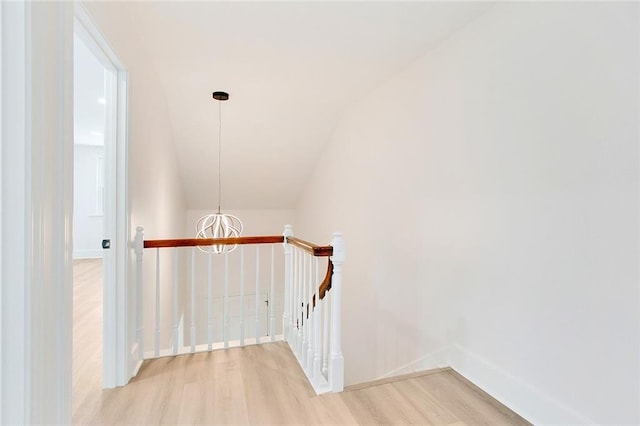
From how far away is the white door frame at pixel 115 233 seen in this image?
1.96 metres

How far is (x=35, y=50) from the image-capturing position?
569 mm

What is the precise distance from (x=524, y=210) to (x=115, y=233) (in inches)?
96.9

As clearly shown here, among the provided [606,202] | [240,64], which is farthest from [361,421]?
[240,64]

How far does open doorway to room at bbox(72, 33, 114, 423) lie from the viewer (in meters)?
2.00

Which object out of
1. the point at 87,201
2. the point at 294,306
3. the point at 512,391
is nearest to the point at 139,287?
the point at 294,306

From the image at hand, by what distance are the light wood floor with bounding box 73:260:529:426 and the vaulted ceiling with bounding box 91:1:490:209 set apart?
Answer: 2388mm

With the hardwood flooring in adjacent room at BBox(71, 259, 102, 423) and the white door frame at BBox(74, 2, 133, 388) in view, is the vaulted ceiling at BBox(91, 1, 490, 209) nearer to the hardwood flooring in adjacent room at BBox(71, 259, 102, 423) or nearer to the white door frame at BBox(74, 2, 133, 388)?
the white door frame at BBox(74, 2, 133, 388)

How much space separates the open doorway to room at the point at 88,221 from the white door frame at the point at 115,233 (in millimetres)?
33

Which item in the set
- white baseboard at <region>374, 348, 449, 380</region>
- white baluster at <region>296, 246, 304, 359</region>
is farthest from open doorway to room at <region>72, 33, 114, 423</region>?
white baseboard at <region>374, 348, 449, 380</region>

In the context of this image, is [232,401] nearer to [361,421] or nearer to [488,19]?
[361,421]

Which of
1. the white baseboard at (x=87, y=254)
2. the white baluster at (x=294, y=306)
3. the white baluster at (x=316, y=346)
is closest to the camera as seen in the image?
the white baluster at (x=316, y=346)

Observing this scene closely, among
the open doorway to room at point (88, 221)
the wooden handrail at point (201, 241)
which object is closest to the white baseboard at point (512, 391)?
the wooden handrail at point (201, 241)

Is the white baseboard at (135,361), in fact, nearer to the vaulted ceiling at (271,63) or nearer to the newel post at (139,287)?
the newel post at (139,287)

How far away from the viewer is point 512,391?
1.85m
